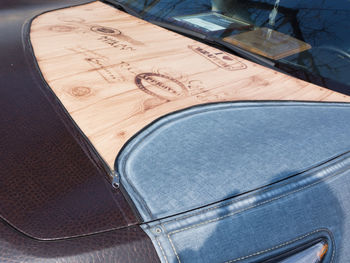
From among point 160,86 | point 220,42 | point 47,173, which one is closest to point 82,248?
point 47,173

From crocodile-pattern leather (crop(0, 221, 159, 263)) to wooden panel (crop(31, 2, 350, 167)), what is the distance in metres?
0.22

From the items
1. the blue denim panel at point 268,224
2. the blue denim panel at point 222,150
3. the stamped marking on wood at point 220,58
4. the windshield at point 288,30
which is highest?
the windshield at point 288,30

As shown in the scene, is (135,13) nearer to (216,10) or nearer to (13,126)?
(216,10)

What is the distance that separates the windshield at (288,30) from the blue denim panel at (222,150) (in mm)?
273

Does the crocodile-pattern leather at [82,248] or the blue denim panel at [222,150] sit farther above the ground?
the blue denim panel at [222,150]

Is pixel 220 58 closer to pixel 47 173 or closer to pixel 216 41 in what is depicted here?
pixel 216 41

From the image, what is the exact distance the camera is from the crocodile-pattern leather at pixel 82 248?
55cm

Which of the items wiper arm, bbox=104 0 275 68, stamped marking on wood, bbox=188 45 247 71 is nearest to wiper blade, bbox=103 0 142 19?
wiper arm, bbox=104 0 275 68

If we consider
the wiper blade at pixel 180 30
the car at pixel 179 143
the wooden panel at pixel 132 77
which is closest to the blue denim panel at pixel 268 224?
the car at pixel 179 143

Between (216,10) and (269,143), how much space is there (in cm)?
108

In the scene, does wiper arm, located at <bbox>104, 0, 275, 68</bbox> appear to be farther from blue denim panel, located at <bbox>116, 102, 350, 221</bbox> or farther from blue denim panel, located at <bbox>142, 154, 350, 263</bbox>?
blue denim panel, located at <bbox>142, 154, 350, 263</bbox>

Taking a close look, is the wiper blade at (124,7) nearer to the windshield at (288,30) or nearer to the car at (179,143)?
the windshield at (288,30)

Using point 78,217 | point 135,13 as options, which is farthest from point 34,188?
point 135,13

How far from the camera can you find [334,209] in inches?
32.7
